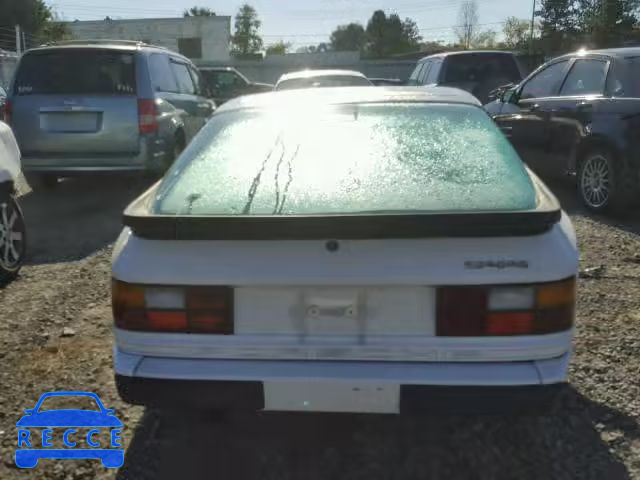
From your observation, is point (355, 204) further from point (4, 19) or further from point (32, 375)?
point (4, 19)

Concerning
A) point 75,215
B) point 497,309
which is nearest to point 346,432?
point 497,309

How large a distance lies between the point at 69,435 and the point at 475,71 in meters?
10.7

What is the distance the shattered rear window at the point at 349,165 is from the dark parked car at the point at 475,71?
8943 millimetres

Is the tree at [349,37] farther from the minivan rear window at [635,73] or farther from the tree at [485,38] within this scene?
the minivan rear window at [635,73]

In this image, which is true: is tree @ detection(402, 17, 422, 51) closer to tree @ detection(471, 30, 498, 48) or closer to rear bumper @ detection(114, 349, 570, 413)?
tree @ detection(471, 30, 498, 48)

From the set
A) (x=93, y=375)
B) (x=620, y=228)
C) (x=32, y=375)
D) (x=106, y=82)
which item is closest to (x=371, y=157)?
(x=93, y=375)

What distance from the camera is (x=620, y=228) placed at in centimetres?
618

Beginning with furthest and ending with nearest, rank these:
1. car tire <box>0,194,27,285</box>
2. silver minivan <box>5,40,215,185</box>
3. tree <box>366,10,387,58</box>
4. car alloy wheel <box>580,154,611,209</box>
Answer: tree <box>366,10,387,58</box> < silver minivan <box>5,40,215,185</box> < car alloy wheel <box>580,154,611,209</box> < car tire <box>0,194,27,285</box>

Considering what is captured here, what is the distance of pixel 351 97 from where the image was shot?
10.8 ft

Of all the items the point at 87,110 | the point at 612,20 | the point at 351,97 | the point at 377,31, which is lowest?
the point at 87,110

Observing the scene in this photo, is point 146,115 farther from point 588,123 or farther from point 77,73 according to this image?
point 588,123

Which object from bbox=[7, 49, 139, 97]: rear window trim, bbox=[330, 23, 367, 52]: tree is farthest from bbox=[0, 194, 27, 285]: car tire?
bbox=[330, 23, 367, 52]: tree

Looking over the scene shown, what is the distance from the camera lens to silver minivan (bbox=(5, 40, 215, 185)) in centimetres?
720

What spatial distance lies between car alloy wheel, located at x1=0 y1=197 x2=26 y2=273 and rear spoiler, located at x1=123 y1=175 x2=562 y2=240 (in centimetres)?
312
